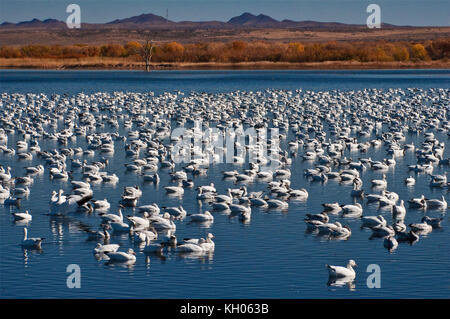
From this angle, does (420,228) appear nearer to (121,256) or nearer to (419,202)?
(419,202)

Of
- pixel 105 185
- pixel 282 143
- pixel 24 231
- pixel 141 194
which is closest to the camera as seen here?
pixel 24 231

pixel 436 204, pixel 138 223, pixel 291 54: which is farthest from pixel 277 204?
pixel 291 54

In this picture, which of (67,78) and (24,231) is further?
(67,78)

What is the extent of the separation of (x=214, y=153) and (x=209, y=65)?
99379 mm

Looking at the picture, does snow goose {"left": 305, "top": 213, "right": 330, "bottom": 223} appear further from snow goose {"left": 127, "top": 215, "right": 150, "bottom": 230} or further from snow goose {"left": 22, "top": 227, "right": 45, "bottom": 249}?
snow goose {"left": 22, "top": 227, "right": 45, "bottom": 249}

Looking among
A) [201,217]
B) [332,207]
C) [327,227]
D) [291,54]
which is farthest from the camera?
[291,54]

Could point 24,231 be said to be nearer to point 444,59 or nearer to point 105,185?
point 105,185

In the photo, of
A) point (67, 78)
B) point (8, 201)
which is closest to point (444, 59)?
point (67, 78)

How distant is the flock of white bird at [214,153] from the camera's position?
92.0ft

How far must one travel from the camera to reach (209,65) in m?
143

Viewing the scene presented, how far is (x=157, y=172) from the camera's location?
40.4 m

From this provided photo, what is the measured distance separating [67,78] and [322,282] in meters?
98.7

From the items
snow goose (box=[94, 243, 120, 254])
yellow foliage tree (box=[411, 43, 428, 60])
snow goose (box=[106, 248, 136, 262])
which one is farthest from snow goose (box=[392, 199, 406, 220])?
yellow foliage tree (box=[411, 43, 428, 60])
